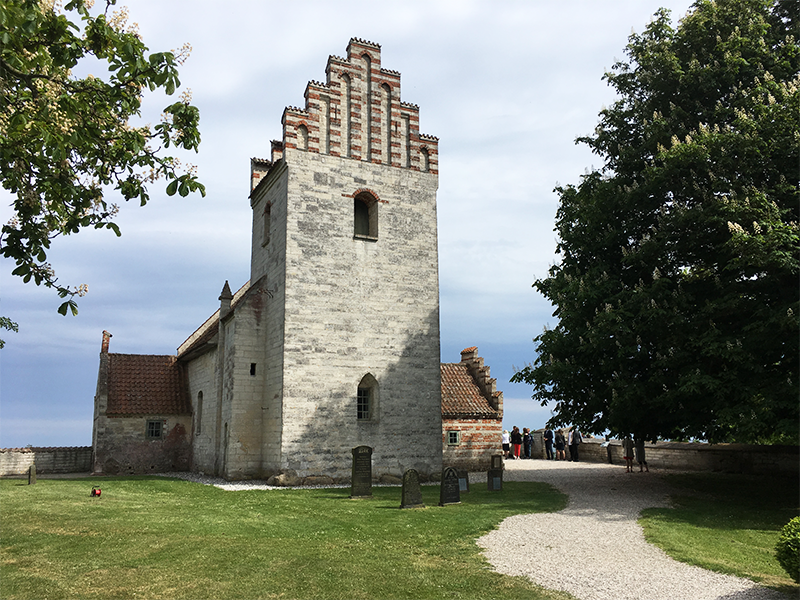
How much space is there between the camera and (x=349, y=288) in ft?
71.8

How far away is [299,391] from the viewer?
20.4 m

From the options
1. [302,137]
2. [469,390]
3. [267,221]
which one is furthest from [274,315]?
[469,390]

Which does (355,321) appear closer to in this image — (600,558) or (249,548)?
(249,548)

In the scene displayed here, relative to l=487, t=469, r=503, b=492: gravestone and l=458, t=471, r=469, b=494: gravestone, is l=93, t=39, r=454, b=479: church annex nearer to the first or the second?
l=487, t=469, r=503, b=492: gravestone

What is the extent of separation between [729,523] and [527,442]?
22785 mm

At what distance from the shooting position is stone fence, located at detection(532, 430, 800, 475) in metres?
19.8

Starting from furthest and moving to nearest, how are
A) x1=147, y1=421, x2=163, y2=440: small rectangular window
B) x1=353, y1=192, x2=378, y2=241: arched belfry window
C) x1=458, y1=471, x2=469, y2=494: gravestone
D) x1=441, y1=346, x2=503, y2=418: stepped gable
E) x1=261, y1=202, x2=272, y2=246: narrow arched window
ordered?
x1=441, y1=346, x2=503, y2=418: stepped gable → x1=147, y1=421, x2=163, y2=440: small rectangular window → x1=261, y1=202, x2=272, y2=246: narrow arched window → x1=353, y1=192, x2=378, y2=241: arched belfry window → x1=458, y1=471, x2=469, y2=494: gravestone

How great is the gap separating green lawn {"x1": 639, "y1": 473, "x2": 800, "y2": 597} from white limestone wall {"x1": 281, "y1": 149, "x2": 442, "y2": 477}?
924cm

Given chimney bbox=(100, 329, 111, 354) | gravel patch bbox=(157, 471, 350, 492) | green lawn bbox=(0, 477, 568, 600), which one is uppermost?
chimney bbox=(100, 329, 111, 354)

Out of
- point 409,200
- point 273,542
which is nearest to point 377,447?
point 409,200

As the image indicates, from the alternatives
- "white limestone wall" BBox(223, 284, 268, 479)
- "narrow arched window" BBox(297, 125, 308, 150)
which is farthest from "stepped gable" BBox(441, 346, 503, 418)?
"narrow arched window" BBox(297, 125, 308, 150)

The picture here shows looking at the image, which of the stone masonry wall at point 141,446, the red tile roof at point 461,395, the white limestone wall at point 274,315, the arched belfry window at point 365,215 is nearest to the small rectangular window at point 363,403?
the white limestone wall at point 274,315

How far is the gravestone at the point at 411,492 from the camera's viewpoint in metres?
14.2

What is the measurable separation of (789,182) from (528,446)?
22639 millimetres
